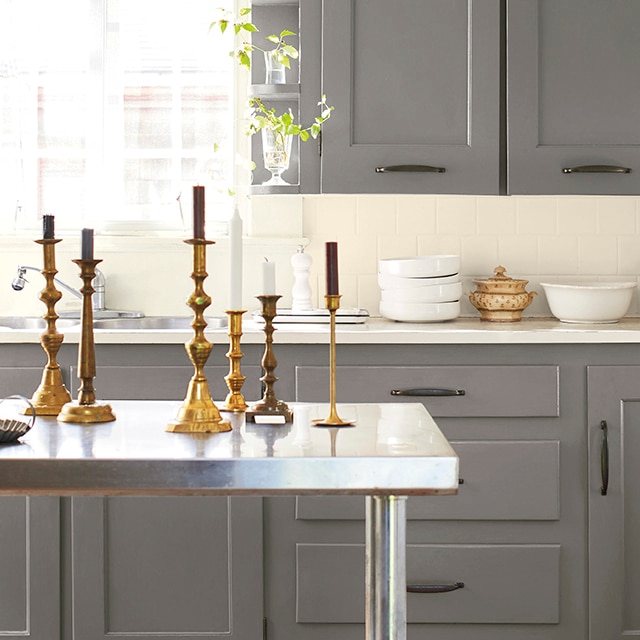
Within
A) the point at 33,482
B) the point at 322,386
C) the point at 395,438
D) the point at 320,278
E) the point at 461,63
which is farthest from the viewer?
the point at 320,278

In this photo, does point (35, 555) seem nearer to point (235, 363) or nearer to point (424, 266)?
point (235, 363)

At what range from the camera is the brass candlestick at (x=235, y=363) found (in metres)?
1.69

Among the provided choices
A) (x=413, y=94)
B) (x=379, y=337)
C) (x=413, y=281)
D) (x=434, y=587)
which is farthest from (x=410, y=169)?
(x=434, y=587)

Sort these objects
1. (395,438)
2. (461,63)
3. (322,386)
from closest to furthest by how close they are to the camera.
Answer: (395,438) < (322,386) < (461,63)

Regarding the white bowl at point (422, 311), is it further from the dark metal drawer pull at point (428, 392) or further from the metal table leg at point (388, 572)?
the metal table leg at point (388, 572)

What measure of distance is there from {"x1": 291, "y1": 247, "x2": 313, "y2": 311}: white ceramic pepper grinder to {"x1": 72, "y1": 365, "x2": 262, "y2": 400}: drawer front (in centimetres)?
54

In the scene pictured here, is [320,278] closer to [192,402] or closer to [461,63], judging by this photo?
[461,63]

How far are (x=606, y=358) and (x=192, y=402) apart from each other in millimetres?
1638

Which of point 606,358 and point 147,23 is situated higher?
point 147,23

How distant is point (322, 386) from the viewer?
2.84 metres

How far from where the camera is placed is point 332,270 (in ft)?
5.44

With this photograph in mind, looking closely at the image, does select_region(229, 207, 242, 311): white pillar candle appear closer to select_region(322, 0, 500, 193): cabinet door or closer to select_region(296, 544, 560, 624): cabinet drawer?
select_region(296, 544, 560, 624): cabinet drawer

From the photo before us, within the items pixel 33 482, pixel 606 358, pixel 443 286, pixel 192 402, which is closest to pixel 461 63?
pixel 443 286

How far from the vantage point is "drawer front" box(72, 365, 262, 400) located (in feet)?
9.28
